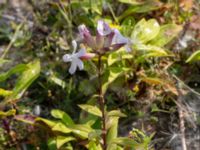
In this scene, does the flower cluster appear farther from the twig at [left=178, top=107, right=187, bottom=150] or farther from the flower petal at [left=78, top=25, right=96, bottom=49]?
the twig at [left=178, top=107, right=187, bottom=150]

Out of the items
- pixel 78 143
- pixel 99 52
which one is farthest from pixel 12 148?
pixel 99 52

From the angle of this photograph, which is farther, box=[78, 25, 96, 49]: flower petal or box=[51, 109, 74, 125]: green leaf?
box=[51, 109, 74, 125]: green leaf

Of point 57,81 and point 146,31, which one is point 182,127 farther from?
point 57,81

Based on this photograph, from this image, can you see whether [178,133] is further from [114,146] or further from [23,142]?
A: [23,142]

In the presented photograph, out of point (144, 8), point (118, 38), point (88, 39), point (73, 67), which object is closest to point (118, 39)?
point (118, 38)

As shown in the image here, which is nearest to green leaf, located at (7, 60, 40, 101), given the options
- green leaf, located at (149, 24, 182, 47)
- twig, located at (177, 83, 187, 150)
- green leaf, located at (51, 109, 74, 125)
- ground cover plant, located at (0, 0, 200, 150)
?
ground cover plant, located at (0, 0, 200, 150)

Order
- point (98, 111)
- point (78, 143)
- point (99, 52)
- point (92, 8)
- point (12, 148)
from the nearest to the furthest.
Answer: point (99, 52), point (98, 111), point (78, 143), point (12, 148), point (92, 8)

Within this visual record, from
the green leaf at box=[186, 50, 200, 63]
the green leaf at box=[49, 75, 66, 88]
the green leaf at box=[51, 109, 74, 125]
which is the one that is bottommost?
the green leaf at box=[51, 109, 74, 125]

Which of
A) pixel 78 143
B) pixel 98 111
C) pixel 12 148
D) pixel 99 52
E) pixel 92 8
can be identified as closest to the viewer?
pixel 99 52
